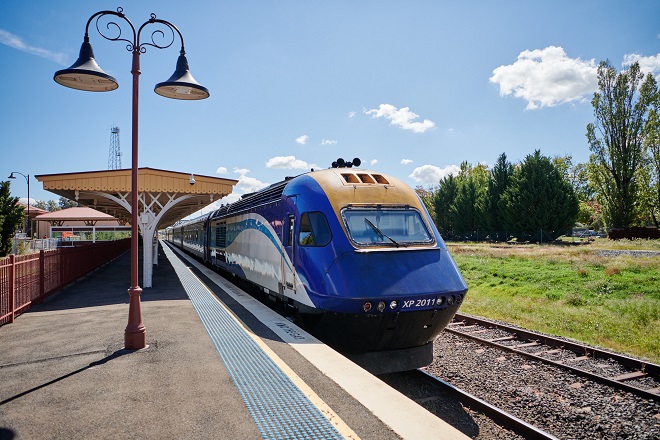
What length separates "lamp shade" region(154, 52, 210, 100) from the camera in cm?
780

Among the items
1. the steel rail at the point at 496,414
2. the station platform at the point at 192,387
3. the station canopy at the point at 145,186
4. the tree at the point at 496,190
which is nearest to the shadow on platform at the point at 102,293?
the station canopy at the point at 145,186

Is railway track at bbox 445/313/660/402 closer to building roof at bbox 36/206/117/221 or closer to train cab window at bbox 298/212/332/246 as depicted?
train cab window at bbox 298/212/332/246

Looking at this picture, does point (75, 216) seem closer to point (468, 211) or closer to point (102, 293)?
point (102, 293)

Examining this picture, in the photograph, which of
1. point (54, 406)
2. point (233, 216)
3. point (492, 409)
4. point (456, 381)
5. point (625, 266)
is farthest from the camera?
point (625, 266)

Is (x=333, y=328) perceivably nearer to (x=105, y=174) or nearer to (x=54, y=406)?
(x=54, y=406)

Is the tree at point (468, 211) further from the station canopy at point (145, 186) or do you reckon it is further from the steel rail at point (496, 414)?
the steel rail at point (496, 414)

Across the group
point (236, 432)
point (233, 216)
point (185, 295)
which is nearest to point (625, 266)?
point (233, 216)

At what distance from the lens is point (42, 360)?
652 cm

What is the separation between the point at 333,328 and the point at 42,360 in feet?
14.8

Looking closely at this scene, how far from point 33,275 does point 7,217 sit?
1940 cm

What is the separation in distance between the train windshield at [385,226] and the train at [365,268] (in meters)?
0.02

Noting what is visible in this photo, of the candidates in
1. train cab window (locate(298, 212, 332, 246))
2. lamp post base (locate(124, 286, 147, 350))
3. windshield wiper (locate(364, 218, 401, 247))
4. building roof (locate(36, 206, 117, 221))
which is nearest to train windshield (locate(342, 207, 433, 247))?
windshield wiper (locate(364, 218, 401, 247))

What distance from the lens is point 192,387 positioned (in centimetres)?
532

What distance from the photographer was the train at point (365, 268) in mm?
6871
